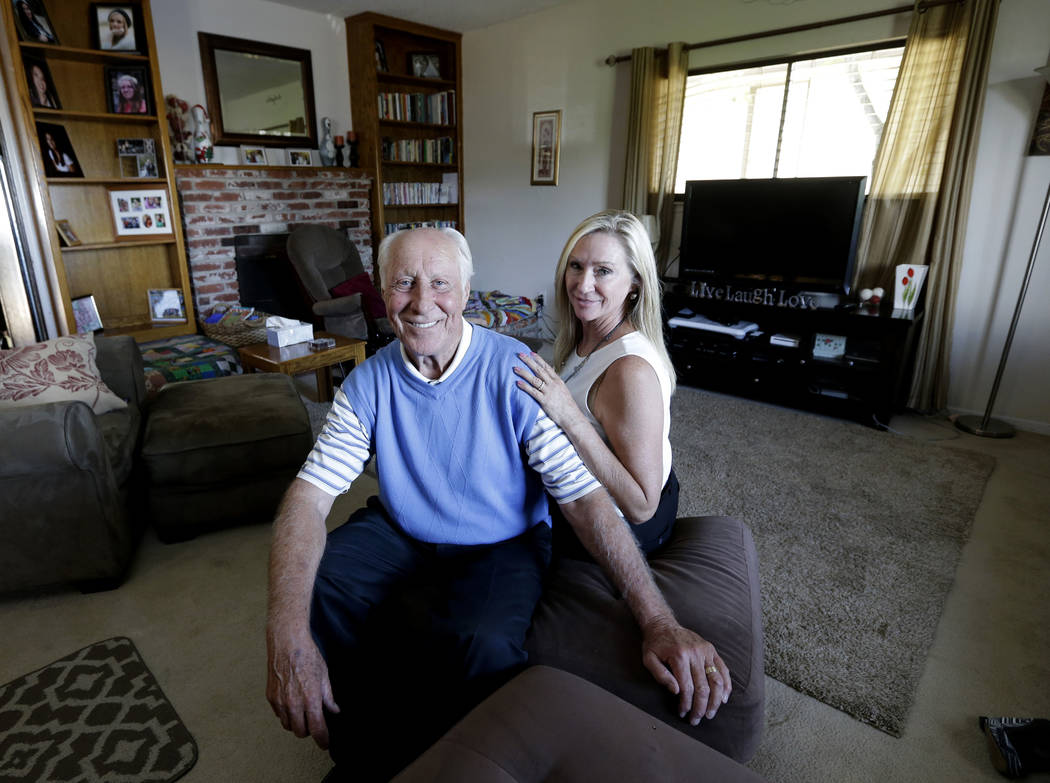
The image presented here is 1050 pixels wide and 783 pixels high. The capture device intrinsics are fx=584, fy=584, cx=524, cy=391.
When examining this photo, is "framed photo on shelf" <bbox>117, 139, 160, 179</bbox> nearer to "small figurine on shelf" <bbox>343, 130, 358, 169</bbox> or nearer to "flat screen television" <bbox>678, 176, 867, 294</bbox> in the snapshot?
"small figurine on shelf" <bbox>343, 130, 358, 169</bbox>

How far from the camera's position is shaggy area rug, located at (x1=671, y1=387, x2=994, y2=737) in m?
1.57

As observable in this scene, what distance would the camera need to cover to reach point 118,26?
3.44 metres

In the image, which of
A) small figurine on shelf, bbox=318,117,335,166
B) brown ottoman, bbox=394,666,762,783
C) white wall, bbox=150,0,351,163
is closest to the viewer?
brown ottoman, bbox=394,666,762,783

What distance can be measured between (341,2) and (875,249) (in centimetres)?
411

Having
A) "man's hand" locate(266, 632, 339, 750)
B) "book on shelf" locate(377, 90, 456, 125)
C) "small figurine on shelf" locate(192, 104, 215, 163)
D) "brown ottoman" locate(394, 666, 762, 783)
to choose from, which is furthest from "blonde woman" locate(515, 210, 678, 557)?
"book on shelf" locate(377, 90, 456, 125)

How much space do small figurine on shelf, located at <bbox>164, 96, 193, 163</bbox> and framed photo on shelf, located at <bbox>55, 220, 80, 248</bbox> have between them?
798 millimetres

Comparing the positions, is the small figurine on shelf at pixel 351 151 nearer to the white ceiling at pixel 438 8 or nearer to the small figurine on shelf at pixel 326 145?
the small figurine on shelf at pixel 326 145

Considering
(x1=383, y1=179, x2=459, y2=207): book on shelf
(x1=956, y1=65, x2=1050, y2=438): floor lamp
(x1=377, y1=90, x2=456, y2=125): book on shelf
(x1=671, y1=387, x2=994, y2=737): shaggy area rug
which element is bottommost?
(x1=671, y1=387, x2=994, y2=737): shaggy area rug

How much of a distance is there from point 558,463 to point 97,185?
13.5ft

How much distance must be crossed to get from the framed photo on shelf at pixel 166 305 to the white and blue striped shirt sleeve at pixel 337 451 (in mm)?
3474

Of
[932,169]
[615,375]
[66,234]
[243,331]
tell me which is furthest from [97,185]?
[932,169]

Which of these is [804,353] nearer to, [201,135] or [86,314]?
[201,135]

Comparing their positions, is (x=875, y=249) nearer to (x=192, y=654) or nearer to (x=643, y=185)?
(x=643, y=185)

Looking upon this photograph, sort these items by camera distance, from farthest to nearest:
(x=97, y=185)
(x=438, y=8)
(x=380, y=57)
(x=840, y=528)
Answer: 1. (x=380, y=57)
2. (x=438, y=8)
3. (x=97, y=185)
4. (x=840, y=528)
